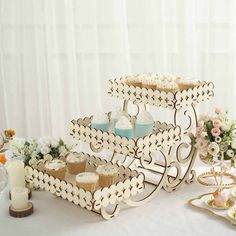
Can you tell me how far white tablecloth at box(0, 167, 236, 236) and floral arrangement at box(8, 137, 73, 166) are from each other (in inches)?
6.1

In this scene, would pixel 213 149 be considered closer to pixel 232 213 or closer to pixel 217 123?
pixel 217 123

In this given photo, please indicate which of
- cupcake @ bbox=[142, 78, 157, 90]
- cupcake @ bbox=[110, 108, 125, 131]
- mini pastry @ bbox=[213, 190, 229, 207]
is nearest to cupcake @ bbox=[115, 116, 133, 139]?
cupcake @ bbox=[110, 108, 125, 131]

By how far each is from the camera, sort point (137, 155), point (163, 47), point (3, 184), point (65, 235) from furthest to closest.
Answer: point (163, 47), point (3, 184), point (137, 155), point (65, 235)

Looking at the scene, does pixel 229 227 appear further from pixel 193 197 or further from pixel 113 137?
pixel 113 137

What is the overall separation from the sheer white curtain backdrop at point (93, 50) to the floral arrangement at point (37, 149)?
48.3 inches

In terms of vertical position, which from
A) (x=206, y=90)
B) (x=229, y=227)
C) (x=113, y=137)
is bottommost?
(x=229, y=227)

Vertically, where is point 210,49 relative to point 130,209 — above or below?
above

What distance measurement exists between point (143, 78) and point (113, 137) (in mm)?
358

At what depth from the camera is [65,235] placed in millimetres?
1537

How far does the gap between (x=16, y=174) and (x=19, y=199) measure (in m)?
0.14

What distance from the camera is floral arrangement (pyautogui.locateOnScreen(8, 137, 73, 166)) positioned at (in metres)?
1.84

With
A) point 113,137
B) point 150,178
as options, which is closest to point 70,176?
point 113,137

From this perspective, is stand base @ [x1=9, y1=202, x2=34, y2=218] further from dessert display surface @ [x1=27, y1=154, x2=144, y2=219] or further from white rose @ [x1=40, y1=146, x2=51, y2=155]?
white rose @ [x1=40, y1=146, x2=51, y2=155]

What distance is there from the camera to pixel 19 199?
5.44 feet
